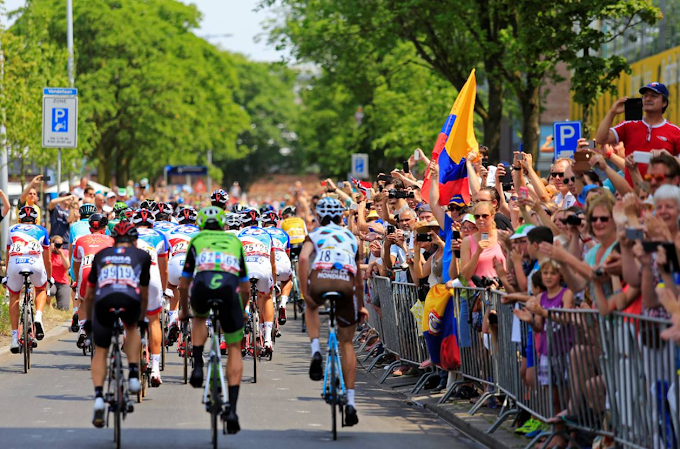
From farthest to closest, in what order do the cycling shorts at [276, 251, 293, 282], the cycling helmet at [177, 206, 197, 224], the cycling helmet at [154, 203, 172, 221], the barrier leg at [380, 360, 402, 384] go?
the cycling helmet at [154, 203, 172, 221] < the cycling shorts at [276, 251, 293, 282] < the cycling helmet at [177, 206, 197, 224] < the barrier leg at [380, 360, 402, 384]

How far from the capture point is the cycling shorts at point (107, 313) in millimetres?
10953

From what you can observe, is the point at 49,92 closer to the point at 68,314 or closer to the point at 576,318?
the point at 68,314

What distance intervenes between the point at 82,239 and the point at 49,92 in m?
11.8

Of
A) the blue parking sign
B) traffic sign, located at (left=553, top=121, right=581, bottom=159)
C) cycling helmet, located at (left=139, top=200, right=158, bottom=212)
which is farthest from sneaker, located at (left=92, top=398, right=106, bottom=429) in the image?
the blue parking sign

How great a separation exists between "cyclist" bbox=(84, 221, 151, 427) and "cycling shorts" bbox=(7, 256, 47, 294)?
17.6ft

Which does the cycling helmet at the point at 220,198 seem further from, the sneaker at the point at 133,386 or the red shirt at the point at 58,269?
the red shirt at the point at 58,269

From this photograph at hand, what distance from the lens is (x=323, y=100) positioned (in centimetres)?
7325

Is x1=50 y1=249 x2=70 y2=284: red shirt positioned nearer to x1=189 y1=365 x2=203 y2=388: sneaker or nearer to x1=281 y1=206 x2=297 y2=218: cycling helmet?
x1=281 y1=206 x2=297 y2=218: cycling helmet

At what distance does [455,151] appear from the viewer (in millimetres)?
16656

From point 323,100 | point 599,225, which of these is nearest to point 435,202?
point 599,225

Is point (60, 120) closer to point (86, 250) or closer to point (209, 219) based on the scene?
Answer: point (86, 250)

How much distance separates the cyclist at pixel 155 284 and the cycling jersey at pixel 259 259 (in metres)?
1.85

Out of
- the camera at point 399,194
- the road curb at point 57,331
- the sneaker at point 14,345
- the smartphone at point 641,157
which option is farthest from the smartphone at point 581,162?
the road curb at point 57,331

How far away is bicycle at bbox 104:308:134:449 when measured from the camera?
10508 mm
